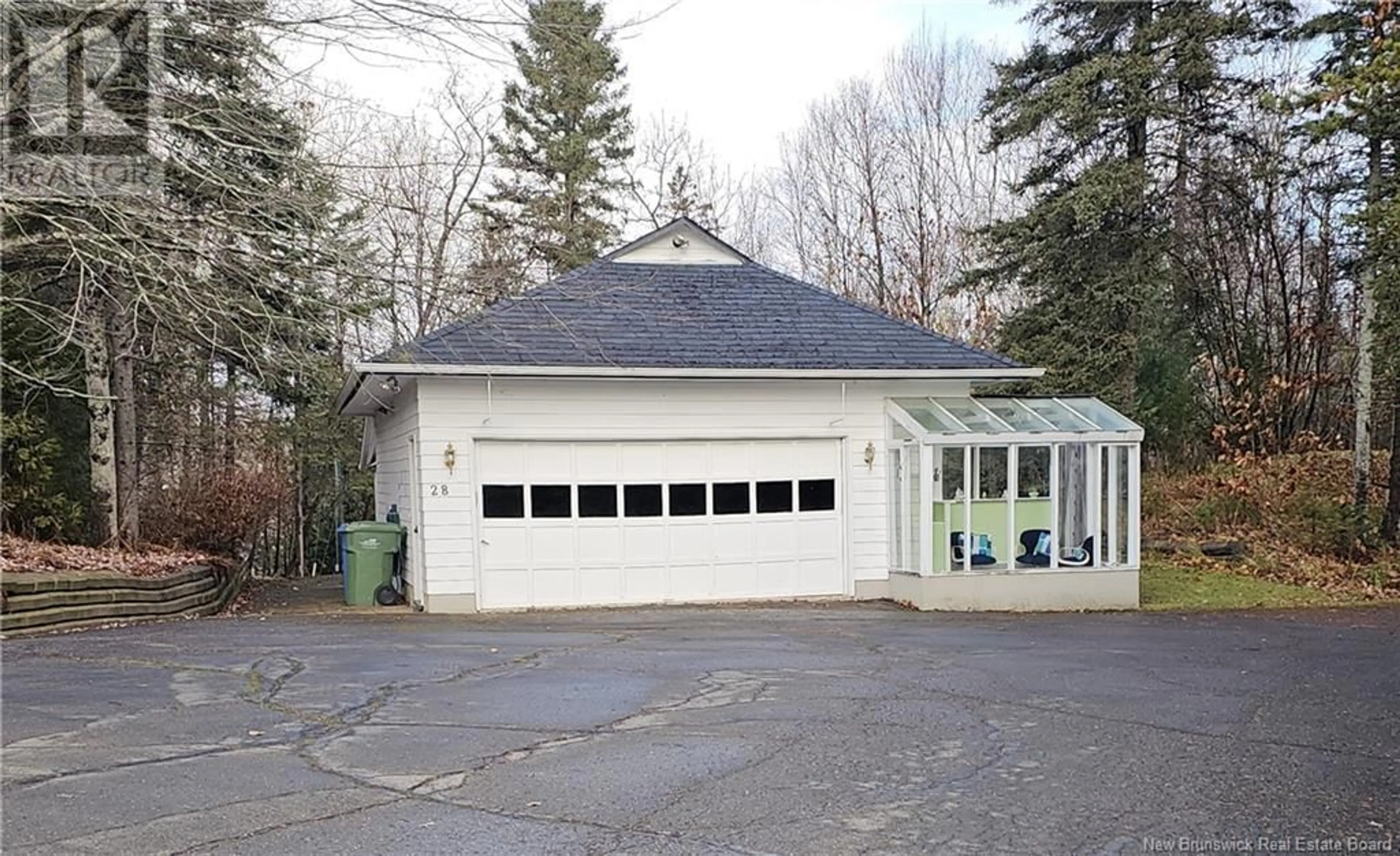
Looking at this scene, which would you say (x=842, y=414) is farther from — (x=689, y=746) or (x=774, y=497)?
(x=689, y=746)

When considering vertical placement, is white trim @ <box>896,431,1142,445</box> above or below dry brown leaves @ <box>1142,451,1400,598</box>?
above

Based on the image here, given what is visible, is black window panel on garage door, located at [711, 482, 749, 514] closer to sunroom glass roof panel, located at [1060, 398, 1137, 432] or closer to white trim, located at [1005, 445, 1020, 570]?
white trim, located at [1005, 445, 1020, 570]

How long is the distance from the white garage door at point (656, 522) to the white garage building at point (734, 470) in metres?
0.02

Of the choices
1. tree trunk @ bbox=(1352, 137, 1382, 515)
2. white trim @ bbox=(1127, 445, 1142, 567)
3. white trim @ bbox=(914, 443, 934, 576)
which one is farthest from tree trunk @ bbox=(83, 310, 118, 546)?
tree trunk @ bbox=(1352, 137, 1382, 515)

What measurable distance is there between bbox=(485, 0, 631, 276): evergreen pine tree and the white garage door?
48.5ft

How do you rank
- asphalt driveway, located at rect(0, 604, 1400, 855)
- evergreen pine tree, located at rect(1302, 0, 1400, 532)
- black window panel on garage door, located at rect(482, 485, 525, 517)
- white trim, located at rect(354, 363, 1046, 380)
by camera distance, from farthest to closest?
black window panel on garage door, located at rect(482, 485, 525, 517)
white trim, located at rect(354, 363, 1046, 380)
evergreen pine tree, located at rect(1302, 0, 1400, 532)
asphalt driveway, located at rect(0, 604, 1400, 855)

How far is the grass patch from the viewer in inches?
583

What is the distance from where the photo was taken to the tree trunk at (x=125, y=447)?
1603cm

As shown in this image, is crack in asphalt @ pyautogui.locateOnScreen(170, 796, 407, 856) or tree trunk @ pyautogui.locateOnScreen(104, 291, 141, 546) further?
tree trunk @ pyautogui.locateOnScreen(104, 291, 141, 546)

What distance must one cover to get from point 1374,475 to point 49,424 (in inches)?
862

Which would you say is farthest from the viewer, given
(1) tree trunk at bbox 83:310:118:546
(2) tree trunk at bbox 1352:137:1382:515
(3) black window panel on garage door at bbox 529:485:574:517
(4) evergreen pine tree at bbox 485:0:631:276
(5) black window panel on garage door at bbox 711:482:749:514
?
(4) evergreen pine tree at bbox 485:0:631:276

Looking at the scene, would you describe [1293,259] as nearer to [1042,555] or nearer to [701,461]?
[1042,555]

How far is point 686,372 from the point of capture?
13.9 meters

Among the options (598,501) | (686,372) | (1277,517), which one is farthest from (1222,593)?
(598,501)
